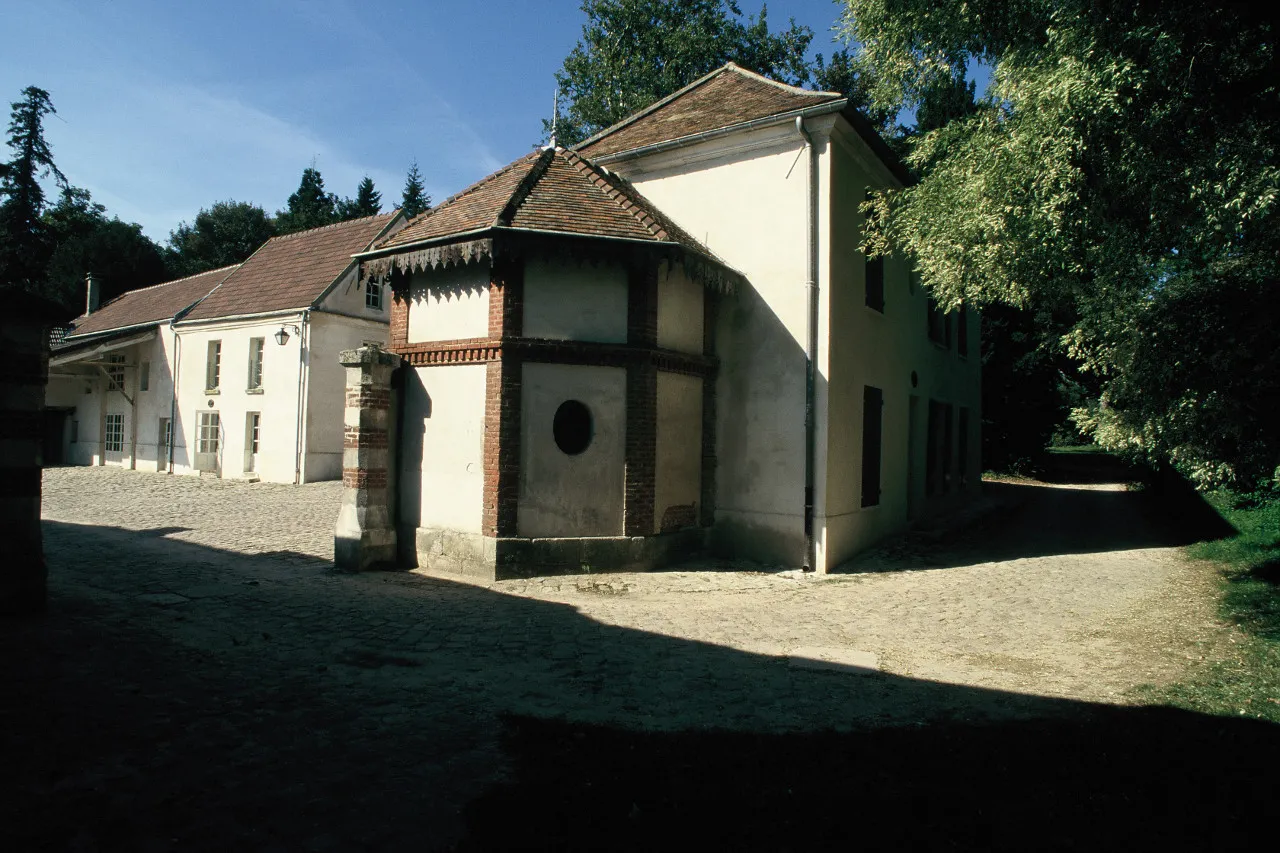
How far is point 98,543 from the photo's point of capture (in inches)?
455

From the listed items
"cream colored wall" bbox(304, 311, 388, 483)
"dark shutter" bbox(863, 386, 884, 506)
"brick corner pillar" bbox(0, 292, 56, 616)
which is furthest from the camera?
"cream colored wall" bbox(304, 311, 388, 483)

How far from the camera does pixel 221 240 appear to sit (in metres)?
47.0

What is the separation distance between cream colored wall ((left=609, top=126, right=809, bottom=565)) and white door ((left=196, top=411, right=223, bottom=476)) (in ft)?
61.3

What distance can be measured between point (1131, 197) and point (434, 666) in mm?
8884

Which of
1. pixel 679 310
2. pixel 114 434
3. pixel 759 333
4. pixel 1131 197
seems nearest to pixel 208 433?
pixel 114 434

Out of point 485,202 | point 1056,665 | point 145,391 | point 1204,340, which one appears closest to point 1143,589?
point 1204,340

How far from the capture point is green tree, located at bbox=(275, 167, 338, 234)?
149 feet

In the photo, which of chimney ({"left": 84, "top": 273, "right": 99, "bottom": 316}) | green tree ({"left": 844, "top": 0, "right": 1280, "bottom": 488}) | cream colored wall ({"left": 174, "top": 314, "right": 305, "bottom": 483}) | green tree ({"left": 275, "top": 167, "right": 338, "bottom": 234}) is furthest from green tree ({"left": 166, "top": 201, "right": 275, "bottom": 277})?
green tree ({"left": 844, "top": 0, "right": 1280, "bottom": 488})

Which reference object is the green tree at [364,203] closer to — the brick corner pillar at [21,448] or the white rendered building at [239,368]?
the white rendered building at [239,368]

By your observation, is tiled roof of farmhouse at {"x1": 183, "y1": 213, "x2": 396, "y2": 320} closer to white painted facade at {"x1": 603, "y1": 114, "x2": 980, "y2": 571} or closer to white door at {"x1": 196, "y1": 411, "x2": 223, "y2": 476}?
white door at {"x1": 196, "y1": 411, "x2": 223, "y2": 476}

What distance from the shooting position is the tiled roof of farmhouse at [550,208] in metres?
9.66

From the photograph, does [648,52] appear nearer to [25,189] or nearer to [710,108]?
[710,108]

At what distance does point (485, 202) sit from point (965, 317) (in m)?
14.0

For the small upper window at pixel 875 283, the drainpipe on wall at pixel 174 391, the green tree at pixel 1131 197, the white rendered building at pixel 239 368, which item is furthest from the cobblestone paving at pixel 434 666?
the drainpipe on wall at pixel 174 391
